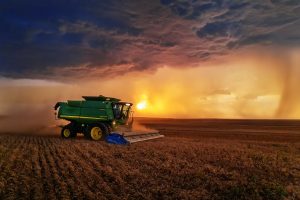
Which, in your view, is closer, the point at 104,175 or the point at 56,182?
the point at 56,182

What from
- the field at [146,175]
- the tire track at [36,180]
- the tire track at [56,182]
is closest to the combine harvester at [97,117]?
the field at [146,175]

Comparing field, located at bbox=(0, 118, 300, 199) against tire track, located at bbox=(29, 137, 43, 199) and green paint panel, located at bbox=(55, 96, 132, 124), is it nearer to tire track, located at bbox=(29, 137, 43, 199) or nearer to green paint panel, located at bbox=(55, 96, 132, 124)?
tire track, located at bbox=(29, 137, 43, 199)

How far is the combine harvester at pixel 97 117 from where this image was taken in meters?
25.2

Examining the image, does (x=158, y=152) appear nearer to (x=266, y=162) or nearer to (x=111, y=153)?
(x=111, y=153)

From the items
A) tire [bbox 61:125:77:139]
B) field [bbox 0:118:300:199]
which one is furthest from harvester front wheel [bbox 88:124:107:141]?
field [bbox 0:118:300:199]

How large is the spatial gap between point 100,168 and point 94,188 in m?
3.00

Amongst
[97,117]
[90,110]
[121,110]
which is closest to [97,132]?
[97,117]

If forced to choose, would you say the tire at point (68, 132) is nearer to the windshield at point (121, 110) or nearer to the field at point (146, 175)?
the windshield at point (121, 110)

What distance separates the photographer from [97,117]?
2595 centimetres

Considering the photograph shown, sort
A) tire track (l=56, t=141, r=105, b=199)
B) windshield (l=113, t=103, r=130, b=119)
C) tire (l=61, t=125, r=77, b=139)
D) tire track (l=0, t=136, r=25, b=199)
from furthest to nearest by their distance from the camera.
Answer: tire (l=61, t=125, r=77, b=139)
windshield (l=113, t=103, r=130, b=119)
tire track (l=56, t=141, r=105, b=199)
tire track (l=0, t=136, r=25, b=199)

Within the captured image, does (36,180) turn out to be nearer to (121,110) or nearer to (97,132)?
(97,132)

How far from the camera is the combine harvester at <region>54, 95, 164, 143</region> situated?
25.2 m

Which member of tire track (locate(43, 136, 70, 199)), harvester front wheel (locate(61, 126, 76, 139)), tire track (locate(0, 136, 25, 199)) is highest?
harvester front wheel (locate(61, 126, 76, 139))

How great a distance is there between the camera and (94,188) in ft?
31.8
